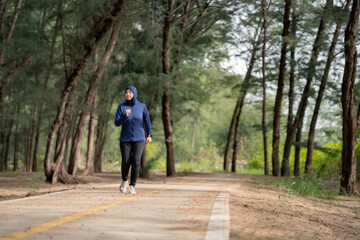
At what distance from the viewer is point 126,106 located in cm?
1036

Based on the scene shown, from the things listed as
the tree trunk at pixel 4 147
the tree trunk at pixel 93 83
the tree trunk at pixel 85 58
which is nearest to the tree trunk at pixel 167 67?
the tree trunk at pixel 93 83

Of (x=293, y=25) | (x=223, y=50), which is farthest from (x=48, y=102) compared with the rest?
(x=223, y=50)

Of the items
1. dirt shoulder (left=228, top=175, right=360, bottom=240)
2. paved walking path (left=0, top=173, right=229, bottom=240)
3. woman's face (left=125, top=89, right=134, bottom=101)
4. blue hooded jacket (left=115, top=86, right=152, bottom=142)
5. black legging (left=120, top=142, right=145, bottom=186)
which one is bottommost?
dirt shoulder (left=228, top=175, right=360, bottom=240)

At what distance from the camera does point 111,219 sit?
6.48 m

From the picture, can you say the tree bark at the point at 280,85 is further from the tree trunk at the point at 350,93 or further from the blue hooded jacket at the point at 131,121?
the blue hooded jacket at the point at 131,121

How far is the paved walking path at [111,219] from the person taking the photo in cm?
533

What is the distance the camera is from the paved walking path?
5328 millimetres

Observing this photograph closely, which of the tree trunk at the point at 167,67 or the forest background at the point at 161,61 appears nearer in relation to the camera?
the forest background at the point at 161,61

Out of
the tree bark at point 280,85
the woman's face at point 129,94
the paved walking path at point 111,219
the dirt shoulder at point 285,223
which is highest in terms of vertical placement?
the tree bark at point 280,85

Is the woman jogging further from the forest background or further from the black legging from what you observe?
the forest background

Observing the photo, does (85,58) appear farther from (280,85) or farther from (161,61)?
(280,85)

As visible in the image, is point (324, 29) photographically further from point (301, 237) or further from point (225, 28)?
point (301, 237)

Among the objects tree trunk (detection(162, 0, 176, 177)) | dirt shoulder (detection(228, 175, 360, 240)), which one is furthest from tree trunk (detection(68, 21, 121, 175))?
dirt shoulder (detection(228, 175, 360, 240))

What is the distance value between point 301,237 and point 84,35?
37.7 feet
